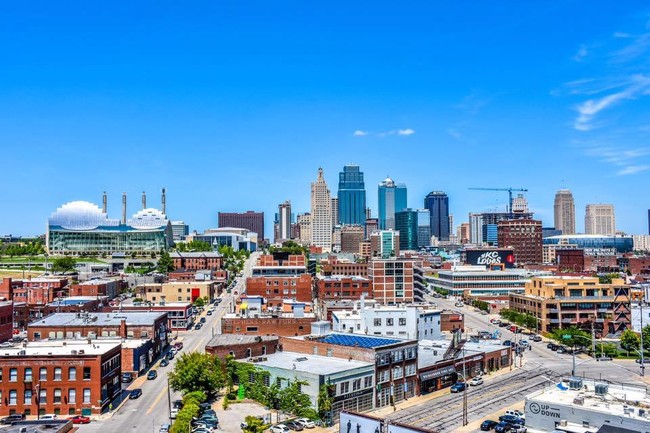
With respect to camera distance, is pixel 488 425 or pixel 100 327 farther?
pixel 100 327

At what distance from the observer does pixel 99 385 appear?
218 ft

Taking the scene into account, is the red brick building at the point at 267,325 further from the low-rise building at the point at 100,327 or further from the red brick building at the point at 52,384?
the red brick building at the point at 52,384

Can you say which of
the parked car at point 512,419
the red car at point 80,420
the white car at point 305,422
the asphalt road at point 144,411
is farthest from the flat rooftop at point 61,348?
the parked car at point 512,419

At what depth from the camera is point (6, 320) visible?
106875 mm

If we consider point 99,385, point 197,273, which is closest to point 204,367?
point 99,385

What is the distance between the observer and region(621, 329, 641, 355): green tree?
107 metres

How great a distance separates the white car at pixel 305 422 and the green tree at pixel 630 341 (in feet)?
221

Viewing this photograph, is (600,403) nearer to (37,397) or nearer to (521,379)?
(521,379)

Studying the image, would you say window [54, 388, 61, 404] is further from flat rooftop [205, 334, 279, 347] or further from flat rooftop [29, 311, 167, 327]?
flat rooftop [29, 311, 167, 327]

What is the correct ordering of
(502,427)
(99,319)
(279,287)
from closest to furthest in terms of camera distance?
(502,427)
(99,319)
(279,287)

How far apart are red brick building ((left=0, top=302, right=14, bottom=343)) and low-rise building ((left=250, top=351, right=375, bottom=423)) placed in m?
55.1

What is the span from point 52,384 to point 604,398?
5343 centimetres

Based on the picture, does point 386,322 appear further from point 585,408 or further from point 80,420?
point 80,420

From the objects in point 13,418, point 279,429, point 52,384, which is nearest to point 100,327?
point 52,384
